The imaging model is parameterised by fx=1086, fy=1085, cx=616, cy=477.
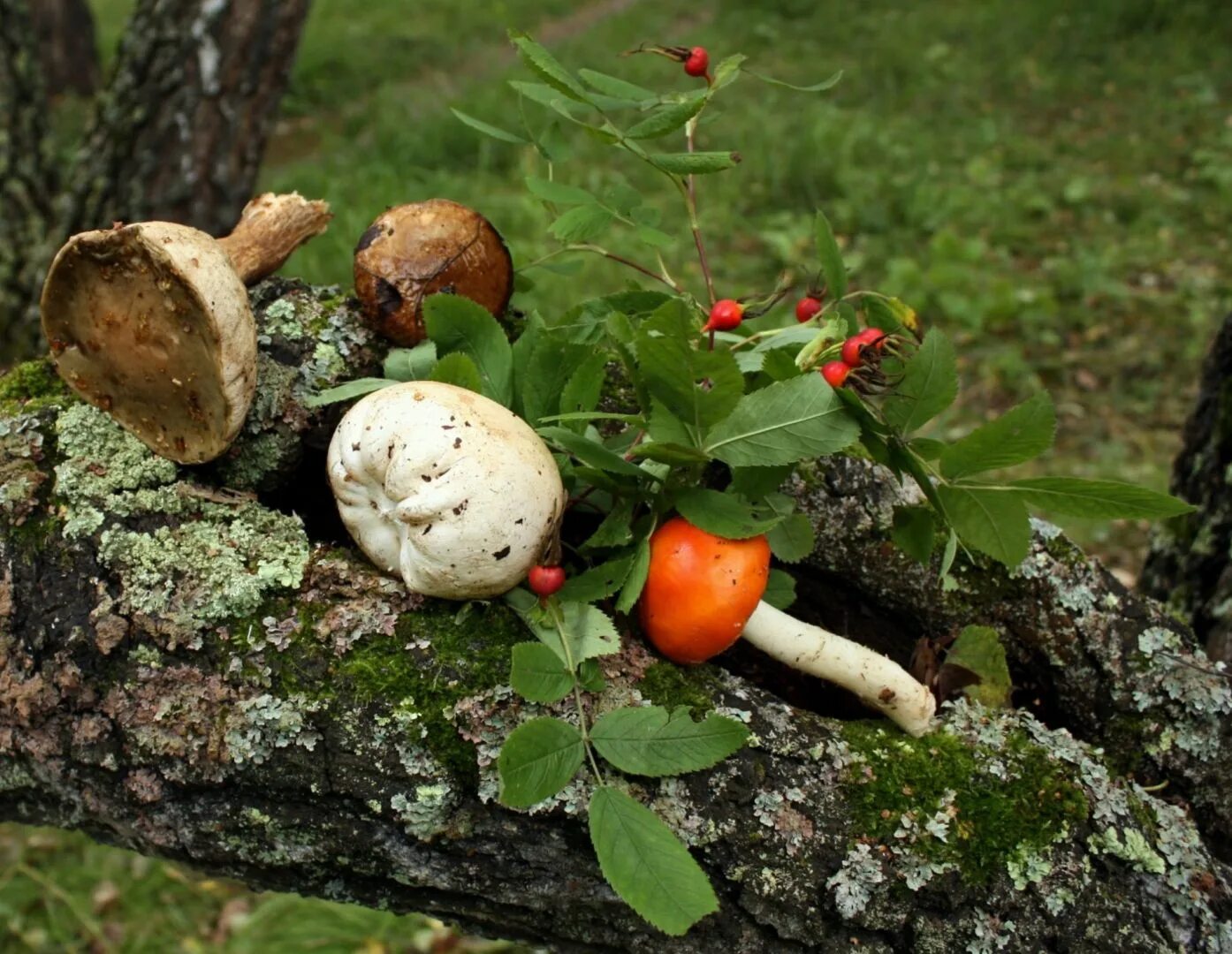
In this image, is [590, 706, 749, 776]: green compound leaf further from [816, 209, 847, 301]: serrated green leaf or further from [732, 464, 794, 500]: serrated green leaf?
[816, 209, 847, 301]: serrated green leaf

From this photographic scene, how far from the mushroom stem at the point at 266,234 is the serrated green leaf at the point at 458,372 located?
1.65ft

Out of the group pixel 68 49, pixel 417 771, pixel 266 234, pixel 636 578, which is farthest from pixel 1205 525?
pixel 68 49

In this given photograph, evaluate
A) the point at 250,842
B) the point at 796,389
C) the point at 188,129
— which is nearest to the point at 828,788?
the point at 796,389

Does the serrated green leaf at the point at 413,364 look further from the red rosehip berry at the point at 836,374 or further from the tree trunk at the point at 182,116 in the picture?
the tree trunk at the point at 182,116

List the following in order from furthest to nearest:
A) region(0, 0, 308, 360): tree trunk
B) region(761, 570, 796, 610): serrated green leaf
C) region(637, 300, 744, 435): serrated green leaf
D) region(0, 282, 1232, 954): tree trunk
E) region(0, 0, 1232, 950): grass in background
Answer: region(0, 0, 1232, 950): grass in background < region(0, 0, 308, 360): tree trunk < region(761, 570, 796, 610): serrated green leaf < region(0, 282, 1232, 954): tree trunk < region(637, 300, 744, 435): serrated green leaf

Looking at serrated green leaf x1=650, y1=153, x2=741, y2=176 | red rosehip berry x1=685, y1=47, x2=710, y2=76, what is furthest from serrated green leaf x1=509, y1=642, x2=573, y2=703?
red rosehip berry x1=685, y1=47, x2=710, y2=76

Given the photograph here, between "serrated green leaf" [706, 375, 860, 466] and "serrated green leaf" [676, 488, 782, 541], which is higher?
"serrated green leaf" [706, 375, 860, 466]

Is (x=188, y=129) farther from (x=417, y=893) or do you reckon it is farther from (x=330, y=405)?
(x=417, y=893)

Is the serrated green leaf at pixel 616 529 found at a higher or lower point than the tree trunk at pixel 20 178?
Answer: higher

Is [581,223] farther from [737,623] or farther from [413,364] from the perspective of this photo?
[737,623]

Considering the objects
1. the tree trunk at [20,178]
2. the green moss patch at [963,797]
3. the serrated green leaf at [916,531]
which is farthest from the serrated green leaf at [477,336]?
the tree trunk at [20,178]

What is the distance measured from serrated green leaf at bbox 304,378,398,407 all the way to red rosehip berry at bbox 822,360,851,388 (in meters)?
0.73

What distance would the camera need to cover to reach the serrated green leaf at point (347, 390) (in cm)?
177

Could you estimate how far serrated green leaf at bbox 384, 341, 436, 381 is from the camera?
1.89 metres
